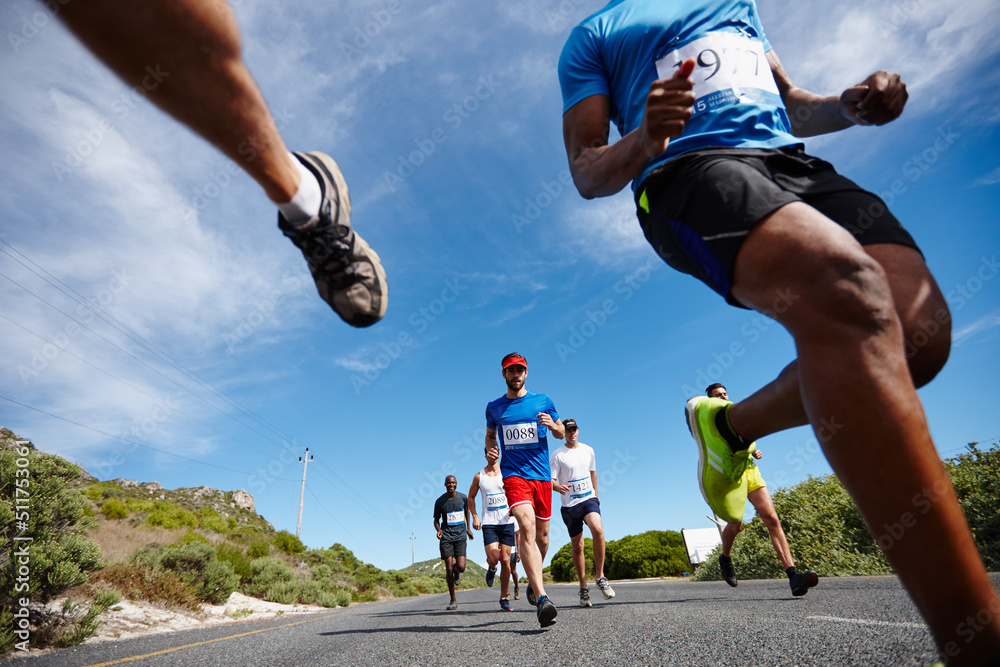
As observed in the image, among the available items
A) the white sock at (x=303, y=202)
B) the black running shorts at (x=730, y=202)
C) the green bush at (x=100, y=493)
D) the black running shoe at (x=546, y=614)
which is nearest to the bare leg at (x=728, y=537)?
the black running shoe at (x=546, y=614)

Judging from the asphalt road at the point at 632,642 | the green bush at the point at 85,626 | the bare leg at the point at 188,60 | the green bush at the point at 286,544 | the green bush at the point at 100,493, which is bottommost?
the asphalt road at the point at 632,642

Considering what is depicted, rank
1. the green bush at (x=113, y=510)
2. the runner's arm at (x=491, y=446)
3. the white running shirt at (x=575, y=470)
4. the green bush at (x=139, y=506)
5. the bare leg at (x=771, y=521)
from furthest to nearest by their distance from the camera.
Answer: the green bush at (x=139, y=506)
the green bush at (x=113, y=510)
the white running shirt at (x=575, y=470)
the runner's arm at (x=491, y=446)
the bare leg at (x=771, y=521)

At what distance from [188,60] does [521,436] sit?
14.4ft

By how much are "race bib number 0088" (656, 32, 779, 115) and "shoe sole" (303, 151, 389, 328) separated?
97 centimetres

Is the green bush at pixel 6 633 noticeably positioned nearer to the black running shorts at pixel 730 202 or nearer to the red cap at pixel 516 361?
the red cap at pixel 516 361

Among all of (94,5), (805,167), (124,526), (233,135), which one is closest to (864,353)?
(805,167)

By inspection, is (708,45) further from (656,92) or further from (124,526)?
(124,526)

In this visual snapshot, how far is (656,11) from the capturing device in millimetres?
1574

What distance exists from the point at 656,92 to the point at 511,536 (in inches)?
326

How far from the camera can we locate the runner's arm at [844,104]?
60.2 inches

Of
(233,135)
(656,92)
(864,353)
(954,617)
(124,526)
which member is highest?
(124,526)

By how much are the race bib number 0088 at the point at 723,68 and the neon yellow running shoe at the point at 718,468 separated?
1.09m

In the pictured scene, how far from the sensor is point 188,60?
2.70ft

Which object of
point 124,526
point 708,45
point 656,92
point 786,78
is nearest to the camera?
point 656,92
